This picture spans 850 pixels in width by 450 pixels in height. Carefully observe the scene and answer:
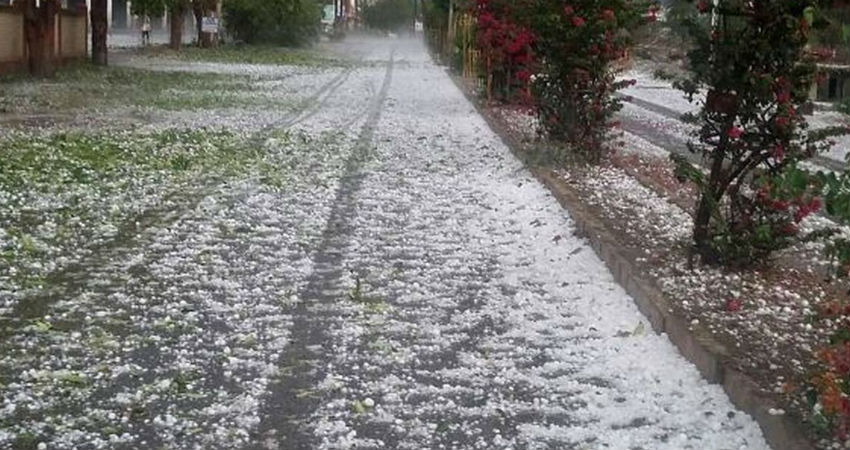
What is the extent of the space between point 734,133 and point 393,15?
108831mm

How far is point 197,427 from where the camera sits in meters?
5.03

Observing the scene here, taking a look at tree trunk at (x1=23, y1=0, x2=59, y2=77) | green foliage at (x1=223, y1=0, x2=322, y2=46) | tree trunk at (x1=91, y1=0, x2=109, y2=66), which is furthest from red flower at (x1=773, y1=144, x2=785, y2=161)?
green foliage at (x1=223, y1=0, x2=322, y2=46)

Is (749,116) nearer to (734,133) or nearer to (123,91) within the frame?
(734,133)

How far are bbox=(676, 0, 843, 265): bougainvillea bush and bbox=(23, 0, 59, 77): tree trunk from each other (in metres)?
22.2

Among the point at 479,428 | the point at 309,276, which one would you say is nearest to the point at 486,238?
the point at 309,276

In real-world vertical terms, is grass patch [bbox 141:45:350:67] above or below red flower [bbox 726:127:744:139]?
below

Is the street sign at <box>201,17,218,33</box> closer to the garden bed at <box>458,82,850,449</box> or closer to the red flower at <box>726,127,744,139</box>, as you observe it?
the garden bed at <box>458,82,850,449</box>

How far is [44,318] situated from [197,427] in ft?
6.47

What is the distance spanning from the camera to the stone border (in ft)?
15.6

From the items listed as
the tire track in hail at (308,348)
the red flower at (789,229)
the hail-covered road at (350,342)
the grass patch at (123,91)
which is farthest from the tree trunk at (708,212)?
the grass patch at (123,91)

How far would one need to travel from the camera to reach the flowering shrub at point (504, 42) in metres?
17.6

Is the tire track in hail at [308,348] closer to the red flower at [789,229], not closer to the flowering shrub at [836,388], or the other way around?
the flowering shrub at [836,388]

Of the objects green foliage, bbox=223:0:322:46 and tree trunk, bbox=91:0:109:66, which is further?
green foliage, bbox=223:0:322:46

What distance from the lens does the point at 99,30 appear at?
3303 centimetres
